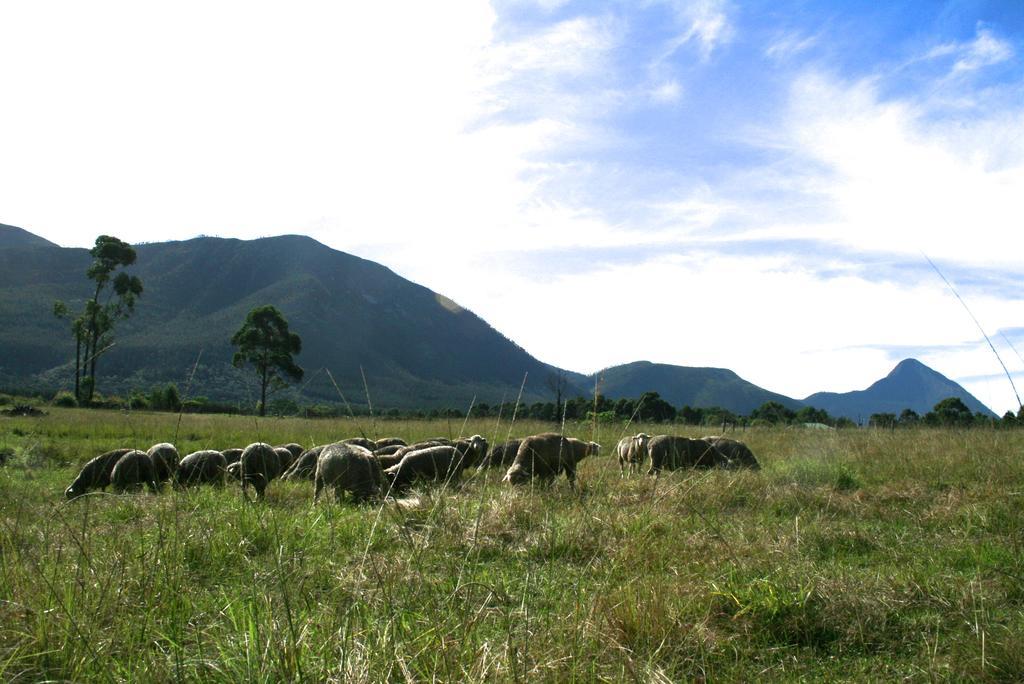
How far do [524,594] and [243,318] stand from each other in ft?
318

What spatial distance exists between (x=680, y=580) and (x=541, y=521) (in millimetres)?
1277

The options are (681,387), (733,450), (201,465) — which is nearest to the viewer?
(201,465)

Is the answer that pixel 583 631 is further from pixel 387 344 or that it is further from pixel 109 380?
pixel 387 344

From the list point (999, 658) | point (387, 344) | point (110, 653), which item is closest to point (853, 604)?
point (999, 658)

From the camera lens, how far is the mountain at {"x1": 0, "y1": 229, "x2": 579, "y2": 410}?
73188mm

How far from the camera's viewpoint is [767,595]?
3.46 meters

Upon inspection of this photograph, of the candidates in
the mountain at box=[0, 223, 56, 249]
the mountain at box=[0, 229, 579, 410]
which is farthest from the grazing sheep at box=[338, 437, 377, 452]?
the mountain at box=[0, 223, 56, 249]

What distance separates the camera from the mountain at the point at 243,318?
2881 inches

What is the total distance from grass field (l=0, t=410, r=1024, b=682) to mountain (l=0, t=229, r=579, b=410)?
27.5 metres

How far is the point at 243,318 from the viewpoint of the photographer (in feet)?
301

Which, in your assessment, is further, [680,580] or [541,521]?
[541,521]

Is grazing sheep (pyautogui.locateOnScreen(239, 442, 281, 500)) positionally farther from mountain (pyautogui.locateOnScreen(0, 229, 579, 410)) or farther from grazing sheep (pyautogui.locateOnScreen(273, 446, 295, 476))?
mountain (pyautogui.locateOnScreen(0, 229, 579, 410))

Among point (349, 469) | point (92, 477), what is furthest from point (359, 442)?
point (92, 477)

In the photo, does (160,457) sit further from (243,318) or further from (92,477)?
(243,318)
